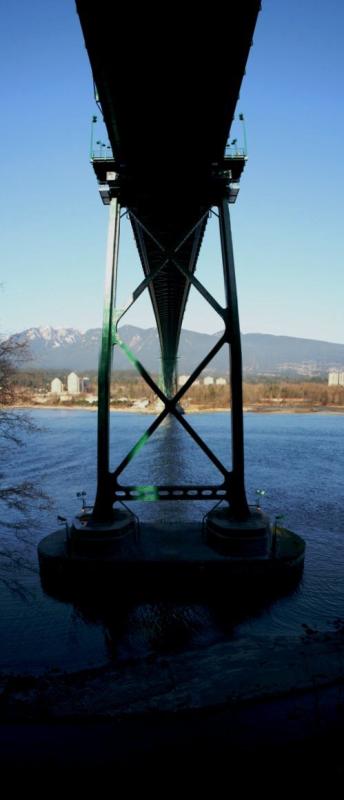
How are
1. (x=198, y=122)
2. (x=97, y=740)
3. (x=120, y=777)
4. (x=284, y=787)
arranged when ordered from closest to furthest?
(x=284, y=787) → (x=120, y=777) → (x=97, y=740) → (x=198, y=122)

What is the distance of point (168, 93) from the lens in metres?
6.59

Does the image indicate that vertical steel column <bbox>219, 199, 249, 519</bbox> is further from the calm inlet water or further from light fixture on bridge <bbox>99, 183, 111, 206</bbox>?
light fixture on bridge <bbox>99, 183, 111, 206</bbox>

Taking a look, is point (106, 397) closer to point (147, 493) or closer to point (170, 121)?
point (147, 493)

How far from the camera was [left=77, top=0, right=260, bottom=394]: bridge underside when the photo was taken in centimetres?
541

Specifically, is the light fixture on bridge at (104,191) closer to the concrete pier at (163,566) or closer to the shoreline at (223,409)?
the concrete pier at (163,566)

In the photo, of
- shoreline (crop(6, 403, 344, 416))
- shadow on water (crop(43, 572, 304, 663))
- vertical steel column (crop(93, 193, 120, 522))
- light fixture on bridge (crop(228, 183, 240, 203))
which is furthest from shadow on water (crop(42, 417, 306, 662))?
shoreline (crop(6, 403, 344, 416))

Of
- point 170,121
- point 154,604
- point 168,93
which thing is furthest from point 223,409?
point 168,93

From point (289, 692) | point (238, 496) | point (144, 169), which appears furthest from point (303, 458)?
point (289, 692)

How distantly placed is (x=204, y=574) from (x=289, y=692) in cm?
409

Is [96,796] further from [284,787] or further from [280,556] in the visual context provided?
[280,556]

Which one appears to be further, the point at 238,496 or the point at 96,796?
the point at 238,496

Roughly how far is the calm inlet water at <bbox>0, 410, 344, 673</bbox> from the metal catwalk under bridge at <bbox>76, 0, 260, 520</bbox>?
73.9 inches

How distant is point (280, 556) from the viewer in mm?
8266

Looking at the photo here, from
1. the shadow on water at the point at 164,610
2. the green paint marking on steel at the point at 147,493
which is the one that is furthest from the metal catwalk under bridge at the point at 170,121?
the shadow on water at the point at 164,610
